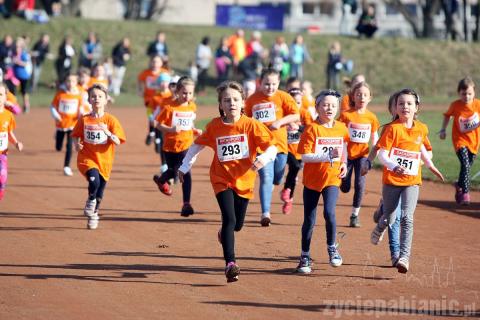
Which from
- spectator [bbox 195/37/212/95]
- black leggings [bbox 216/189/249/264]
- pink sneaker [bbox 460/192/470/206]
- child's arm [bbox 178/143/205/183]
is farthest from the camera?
spectator [bbox 195/37/212/95]

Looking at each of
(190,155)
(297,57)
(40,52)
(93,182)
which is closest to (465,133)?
(93,182)

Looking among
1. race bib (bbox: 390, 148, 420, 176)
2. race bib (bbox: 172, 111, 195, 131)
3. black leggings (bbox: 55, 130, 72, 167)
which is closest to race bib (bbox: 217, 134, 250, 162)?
race bib (bbox: 390, 148, 420, 176)

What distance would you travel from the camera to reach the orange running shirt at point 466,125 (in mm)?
14812

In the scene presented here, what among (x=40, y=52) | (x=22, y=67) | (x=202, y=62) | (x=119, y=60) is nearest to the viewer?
(x=22, y=67)

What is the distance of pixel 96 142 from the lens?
1277cm

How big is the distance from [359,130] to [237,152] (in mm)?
3520

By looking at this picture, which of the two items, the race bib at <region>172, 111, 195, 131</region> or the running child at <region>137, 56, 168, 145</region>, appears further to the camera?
the running child at <region>137, 56, 168, 145</region>

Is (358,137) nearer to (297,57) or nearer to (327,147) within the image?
(327,147)

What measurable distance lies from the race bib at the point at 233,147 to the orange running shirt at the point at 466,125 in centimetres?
598

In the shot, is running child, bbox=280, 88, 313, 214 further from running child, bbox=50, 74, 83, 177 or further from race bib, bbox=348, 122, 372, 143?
running child, bbox=50, 74, 83, 177

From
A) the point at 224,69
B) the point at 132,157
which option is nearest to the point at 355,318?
the point at 132,157

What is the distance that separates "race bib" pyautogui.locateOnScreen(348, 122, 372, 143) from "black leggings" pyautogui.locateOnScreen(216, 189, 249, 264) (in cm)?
344

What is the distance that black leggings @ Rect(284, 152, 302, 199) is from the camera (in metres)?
13.9

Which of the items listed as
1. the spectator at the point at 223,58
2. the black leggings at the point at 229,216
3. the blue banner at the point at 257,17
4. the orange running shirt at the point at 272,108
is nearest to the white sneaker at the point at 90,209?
the orange running shirt at the point at 272,108
